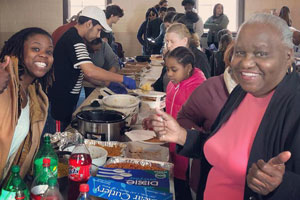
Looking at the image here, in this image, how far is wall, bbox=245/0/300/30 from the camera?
876cm

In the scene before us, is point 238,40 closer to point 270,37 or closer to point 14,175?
point 270,37

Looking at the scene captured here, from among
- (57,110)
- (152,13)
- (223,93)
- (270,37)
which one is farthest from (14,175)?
(152,13)

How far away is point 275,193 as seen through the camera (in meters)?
1.05

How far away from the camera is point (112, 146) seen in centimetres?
185

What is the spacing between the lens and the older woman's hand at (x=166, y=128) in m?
1.47

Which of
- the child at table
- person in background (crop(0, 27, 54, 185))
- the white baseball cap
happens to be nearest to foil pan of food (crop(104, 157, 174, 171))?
person in background (crop(0, 27, 54, 185))

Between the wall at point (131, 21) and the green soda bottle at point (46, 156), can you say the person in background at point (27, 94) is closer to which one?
the green soda bottle at point (46, 156)

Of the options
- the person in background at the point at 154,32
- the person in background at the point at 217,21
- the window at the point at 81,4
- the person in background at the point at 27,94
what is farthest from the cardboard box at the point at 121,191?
the window at the point at 81,4

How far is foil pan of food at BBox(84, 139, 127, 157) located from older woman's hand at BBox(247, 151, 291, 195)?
887 millimetres

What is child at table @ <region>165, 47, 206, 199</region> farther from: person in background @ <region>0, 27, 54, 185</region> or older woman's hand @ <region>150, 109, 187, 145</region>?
person in background @ <region>0, 27, 54, 185</region>

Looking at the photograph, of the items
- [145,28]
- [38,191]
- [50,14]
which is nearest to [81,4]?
[50,14]

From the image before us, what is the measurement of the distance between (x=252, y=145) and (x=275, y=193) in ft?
0.60

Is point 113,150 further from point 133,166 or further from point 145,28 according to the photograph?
point 145,28

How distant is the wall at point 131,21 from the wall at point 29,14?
4.64ft
